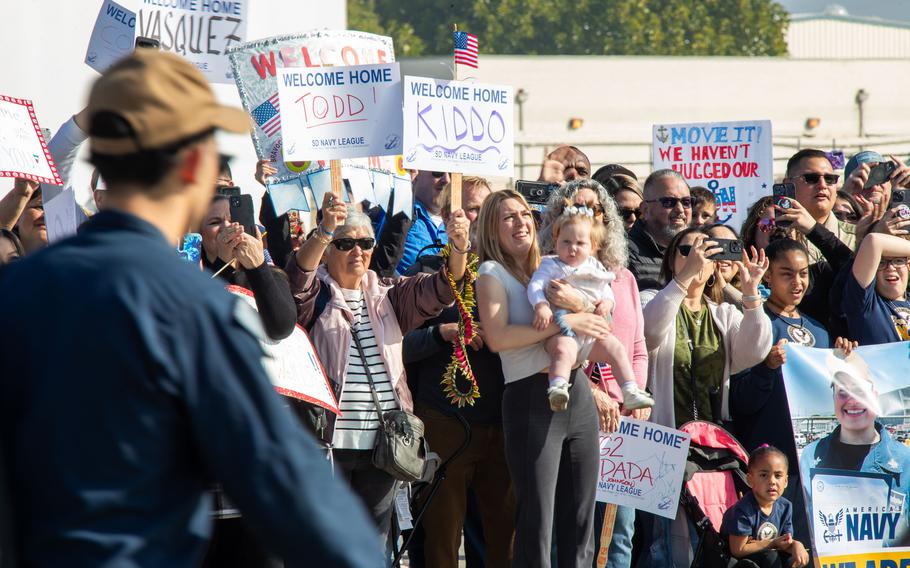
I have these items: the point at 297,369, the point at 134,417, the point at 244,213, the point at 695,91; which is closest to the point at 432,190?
the point at 244,213

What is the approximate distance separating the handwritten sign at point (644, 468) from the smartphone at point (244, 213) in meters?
2.11

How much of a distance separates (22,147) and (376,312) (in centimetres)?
217

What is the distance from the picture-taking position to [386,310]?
5.93 meters

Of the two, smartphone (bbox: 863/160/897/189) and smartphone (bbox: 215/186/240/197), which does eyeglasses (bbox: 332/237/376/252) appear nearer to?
smartphone (bbox: 215/186/240/197)

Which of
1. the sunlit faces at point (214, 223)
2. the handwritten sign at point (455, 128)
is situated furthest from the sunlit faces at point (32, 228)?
the handwritten sign at point (455, 128)

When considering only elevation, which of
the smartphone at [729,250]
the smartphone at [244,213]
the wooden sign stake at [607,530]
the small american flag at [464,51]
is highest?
the small american flag at [464,51]

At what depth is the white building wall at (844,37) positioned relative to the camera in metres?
76.2

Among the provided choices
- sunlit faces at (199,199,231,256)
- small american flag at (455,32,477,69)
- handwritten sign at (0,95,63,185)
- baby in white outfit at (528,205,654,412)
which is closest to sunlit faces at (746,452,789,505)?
baby in white outfit at (528,205,654,412)

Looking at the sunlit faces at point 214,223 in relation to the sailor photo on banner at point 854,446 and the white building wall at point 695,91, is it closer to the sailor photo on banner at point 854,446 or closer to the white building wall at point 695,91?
the sailor photo on banner at point 854,446

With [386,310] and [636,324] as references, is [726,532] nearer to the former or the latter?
[636,324]

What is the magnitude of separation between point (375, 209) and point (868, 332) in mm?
2970

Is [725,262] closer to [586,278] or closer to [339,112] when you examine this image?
[586,278]

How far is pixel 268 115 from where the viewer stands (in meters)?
8.12

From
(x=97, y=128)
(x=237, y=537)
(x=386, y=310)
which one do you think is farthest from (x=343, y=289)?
(x=97, y=128)
